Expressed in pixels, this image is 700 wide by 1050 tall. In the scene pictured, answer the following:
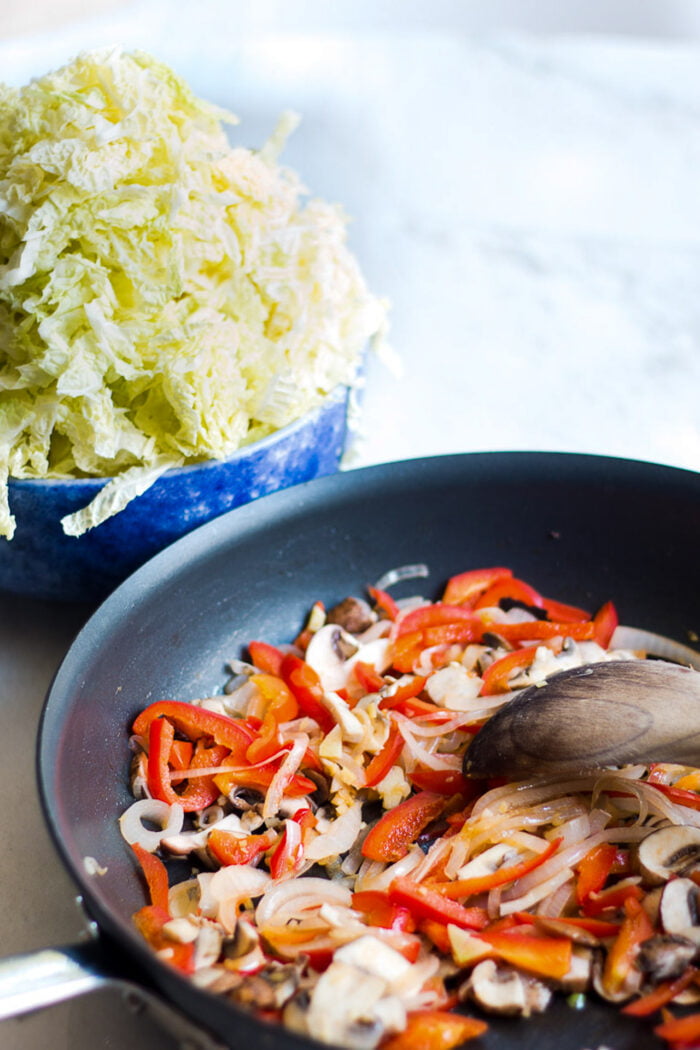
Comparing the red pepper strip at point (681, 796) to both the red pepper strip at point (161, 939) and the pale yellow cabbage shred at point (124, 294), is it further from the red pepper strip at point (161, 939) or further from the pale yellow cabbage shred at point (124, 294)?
the pale yellow cabbage shred at point (124, 294)

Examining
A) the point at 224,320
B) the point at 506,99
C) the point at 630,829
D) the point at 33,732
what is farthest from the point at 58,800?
the point at 506,99

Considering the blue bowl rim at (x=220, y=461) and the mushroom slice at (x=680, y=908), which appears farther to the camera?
the blue bowl rim at (x=220, y=461)

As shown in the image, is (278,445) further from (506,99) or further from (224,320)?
(506,99)

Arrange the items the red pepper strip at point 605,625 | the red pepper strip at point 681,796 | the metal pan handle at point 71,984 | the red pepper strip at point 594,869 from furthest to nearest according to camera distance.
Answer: the red pepper strip at point 605,625
the red pepper strip at point 681,796
the red pepper strip at point 594,869
the metal pan handle at point 71,984

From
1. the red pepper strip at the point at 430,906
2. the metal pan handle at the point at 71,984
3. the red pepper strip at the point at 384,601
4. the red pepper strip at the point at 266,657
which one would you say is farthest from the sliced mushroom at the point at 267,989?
the red pepper strip at the point at 384,601

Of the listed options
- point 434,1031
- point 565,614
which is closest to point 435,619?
point 565,614

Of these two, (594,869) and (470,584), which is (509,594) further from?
(594,869)
